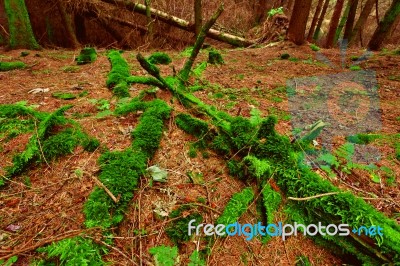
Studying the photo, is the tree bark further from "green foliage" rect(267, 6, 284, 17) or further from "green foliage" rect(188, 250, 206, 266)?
"green foliage" rect(188, 250, 206, 266)

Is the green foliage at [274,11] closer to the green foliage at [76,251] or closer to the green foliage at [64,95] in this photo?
the green foliage at [64,95]

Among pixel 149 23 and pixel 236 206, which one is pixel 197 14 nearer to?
pixel 149 23

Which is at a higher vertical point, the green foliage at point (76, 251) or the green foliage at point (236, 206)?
the green foliage at point (236, 206)

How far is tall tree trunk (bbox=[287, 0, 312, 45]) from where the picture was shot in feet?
26.3

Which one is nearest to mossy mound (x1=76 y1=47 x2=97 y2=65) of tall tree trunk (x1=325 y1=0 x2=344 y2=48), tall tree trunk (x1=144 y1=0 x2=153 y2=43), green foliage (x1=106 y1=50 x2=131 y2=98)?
green foliage (x1=106 y1=50 x2=131 y2=98)

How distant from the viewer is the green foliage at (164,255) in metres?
1.82

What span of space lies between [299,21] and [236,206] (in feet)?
27.3

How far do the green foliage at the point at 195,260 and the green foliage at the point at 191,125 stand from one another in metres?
1.29

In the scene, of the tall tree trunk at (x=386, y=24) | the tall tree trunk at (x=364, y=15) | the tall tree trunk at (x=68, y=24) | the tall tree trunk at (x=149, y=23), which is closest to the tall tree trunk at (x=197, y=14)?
the tall tree trunk at (x=149, y=23)

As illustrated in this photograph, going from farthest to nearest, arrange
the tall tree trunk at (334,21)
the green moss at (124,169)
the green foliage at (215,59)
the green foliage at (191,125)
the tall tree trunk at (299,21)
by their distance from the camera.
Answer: the tall tree trunk at (334,21) < the tall tree trunk at (299,21) < the green foliage at (215,59) < the green foliage at (191,125) < the green moss at (124,169)

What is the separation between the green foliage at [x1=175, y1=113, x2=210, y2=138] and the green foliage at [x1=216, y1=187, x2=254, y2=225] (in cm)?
85

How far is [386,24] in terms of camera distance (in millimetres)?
8227

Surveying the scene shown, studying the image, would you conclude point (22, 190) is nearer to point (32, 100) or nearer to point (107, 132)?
point (107, 132)

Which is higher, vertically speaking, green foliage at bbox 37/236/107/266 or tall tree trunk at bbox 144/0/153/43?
tall tree trunk at bbox 144/0/153/43
